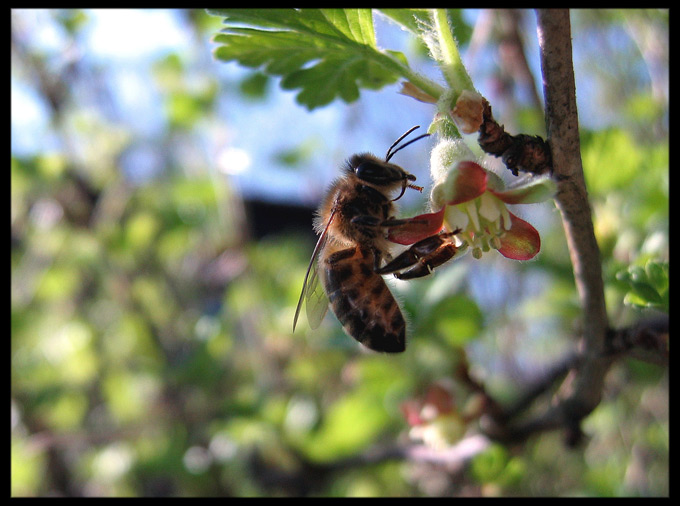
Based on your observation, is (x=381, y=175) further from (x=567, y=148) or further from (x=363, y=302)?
(x=567, y=148)

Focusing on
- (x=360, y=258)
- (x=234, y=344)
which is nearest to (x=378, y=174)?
(x=360, y=258)

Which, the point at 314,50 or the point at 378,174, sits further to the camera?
the point at 378,174

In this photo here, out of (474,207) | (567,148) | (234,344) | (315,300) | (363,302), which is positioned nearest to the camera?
(567,148)

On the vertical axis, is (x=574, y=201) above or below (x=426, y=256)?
above

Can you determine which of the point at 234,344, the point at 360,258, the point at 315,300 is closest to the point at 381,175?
the point at 360,258

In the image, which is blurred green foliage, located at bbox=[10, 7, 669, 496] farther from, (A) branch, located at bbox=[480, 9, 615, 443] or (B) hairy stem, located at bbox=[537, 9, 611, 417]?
(B) hairy stem, located at bbox=[537, 9, 611, 417]

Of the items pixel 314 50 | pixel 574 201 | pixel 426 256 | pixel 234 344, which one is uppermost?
pixel 314 50

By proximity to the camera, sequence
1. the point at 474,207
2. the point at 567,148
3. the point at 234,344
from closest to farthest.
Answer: the point at 567,148, the point at 474,207, the point at 234,344
